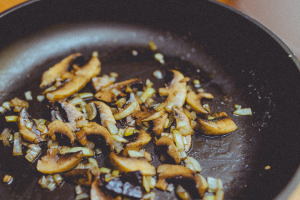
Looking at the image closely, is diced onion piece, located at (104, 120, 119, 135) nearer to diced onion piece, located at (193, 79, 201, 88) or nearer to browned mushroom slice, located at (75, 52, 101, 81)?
browned mushroom slice, located at (75, 52, 101, 81)

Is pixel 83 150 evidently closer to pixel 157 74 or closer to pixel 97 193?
pixel 97 193

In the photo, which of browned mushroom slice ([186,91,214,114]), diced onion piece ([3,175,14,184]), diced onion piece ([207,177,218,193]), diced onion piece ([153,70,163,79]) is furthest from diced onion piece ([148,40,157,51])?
diced onion piece ([3,175,14,184])

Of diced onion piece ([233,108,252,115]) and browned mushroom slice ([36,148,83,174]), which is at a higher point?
diced onion piece ([233,108,252,115])

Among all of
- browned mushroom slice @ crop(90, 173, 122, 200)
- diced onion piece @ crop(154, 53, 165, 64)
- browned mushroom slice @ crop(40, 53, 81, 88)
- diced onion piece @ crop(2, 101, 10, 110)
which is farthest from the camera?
diced onion piece @ crop(154, 53, 165, 64)

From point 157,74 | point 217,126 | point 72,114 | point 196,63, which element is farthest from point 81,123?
point 196,63

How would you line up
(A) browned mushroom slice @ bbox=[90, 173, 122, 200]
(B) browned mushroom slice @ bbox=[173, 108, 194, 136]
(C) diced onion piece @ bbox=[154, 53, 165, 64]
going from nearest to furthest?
(A) browned mushroom slice @ bbox=[90, 173, 122, 200], (B) browned mushroom slice @ bbox=[173, 108, 194, 136], (C) diced onion piece @ bbox=[154, 53, 165, 64]

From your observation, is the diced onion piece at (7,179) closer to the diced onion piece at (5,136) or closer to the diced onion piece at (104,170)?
the diced onion piece at (5,136)
